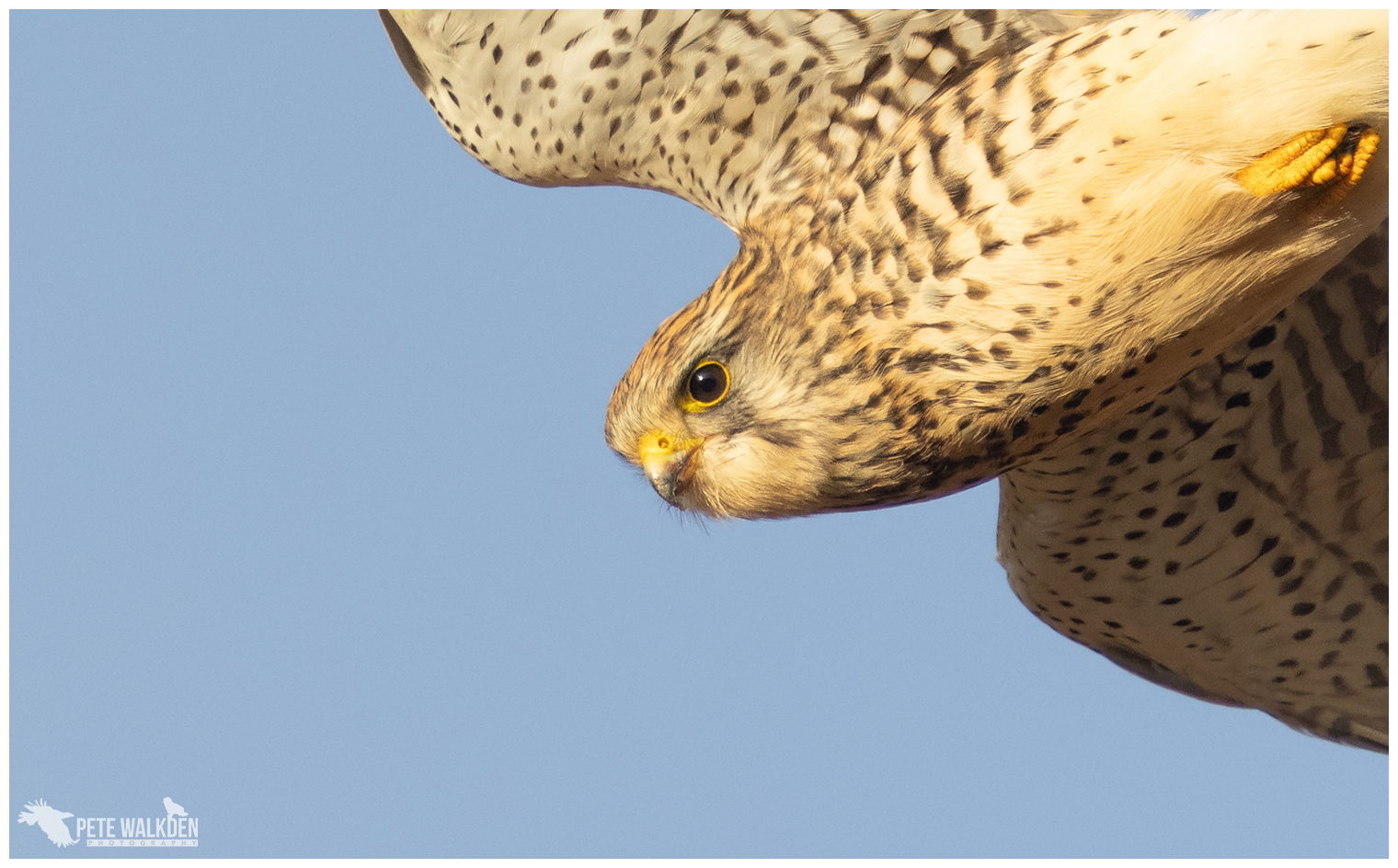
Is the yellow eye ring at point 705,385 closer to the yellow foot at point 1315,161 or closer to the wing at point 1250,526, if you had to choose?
the wing at point 1250,526

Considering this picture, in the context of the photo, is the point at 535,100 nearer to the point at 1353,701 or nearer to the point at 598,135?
the point at 598,135

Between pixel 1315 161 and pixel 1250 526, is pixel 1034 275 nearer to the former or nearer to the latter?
pixel 1315 161

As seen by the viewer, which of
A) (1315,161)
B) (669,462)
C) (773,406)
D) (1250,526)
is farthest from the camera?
(1250,526)

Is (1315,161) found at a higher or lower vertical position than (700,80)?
lower

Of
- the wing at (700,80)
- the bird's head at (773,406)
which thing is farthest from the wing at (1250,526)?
the wing at (700,80)

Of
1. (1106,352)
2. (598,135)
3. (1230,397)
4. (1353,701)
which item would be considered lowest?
(1353,701)

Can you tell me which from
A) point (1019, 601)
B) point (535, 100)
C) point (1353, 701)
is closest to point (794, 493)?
point (535, 100)

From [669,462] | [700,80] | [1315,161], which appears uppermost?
[700,80]

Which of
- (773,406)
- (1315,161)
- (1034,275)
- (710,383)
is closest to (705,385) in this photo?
(710,383)
